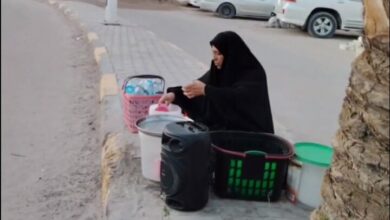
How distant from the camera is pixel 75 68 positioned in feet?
27.6

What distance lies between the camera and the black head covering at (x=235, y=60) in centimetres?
376

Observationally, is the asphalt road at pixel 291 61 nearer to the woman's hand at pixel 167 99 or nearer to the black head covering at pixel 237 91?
the black head covering at pixel 237 91

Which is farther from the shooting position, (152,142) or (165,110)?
(165,110)

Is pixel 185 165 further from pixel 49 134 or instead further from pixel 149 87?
pixel 49 134

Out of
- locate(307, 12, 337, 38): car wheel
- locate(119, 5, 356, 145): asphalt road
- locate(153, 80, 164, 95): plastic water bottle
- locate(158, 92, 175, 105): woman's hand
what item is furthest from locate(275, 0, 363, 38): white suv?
locate(158, 92, 175, 105): woman's hand

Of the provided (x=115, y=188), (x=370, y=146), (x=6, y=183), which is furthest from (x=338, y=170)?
(x=6, y=183)

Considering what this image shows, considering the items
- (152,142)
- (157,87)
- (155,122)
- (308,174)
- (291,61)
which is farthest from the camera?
(291,61)

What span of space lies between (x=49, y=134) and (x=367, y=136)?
398 cm

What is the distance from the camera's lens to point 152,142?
3.51 meters

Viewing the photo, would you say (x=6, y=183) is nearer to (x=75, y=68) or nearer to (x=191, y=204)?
(x=191, y=204)

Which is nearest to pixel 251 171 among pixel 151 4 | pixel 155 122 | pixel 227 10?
pixel 155 122

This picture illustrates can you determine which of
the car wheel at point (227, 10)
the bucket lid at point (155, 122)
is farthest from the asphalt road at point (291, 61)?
the bucket lid at point (155, 122)

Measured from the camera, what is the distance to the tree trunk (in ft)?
5.97

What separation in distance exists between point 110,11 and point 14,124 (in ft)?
26.5
